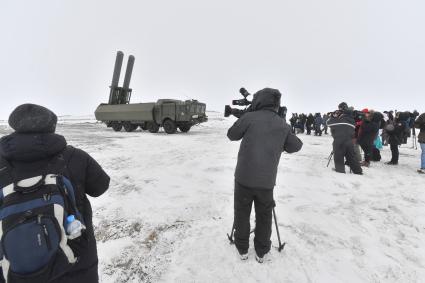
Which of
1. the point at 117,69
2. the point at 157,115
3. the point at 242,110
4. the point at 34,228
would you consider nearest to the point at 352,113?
the point at 242,110

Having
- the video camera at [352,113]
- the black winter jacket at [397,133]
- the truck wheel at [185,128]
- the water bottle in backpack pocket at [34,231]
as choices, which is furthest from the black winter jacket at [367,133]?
the truck wheel at [185,128]

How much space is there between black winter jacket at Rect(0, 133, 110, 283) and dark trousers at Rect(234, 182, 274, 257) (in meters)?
1.51

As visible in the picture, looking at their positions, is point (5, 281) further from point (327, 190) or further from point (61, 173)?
point (327, 190)

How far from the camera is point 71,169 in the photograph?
158 cm

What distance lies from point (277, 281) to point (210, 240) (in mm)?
970

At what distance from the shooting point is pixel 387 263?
287 centimetres

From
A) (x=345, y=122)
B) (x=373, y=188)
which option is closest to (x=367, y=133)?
(x=345, y=122)

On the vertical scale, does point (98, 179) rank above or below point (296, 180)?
above

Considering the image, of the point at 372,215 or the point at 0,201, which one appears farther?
the point at 372,215

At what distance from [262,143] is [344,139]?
15.1ft

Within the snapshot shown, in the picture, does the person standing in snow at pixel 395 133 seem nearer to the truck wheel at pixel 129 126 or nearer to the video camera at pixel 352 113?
the video camera at pixel 352 113

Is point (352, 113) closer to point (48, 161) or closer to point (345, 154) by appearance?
point (345, 154)

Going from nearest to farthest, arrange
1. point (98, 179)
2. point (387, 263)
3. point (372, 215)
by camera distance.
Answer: point (98, 179) < point (387, 263) < point (372, 215)

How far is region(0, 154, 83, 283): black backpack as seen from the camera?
1.31 m
